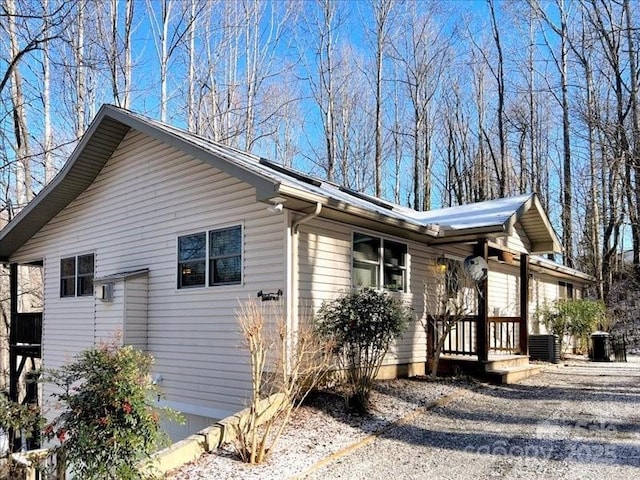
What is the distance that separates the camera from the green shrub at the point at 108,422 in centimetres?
417

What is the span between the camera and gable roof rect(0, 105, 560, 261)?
7.23 meters

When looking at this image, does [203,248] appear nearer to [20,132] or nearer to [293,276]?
[293,276]

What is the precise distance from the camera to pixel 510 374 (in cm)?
974

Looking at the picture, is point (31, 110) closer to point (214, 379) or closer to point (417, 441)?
point (214, 379)

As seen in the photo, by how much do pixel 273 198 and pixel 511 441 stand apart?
3.97 metres

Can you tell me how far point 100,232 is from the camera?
1085 cm

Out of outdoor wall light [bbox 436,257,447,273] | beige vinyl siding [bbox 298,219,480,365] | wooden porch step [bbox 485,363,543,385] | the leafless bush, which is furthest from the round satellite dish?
the leafless bush

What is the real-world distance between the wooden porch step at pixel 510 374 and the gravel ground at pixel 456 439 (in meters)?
0.77

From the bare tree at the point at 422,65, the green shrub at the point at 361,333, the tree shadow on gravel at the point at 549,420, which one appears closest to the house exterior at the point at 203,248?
the green shrub at the point at 361,333

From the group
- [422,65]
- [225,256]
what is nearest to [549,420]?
[225,256]

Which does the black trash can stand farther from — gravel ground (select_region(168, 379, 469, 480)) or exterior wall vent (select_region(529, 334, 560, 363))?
gravel ground (select_region(168, 379, 469, 480))

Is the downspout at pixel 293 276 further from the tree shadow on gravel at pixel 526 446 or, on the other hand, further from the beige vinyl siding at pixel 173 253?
the tree shadow on gravel at pixel 526 446

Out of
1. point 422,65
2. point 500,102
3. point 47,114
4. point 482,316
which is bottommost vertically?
point 482,316

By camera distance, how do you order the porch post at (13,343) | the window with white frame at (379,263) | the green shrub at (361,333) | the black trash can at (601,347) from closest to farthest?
the green shrub at (361,333) < the window with white frame at (379,263) < the porch post at (13,343) < the black trash can at (601,347)
